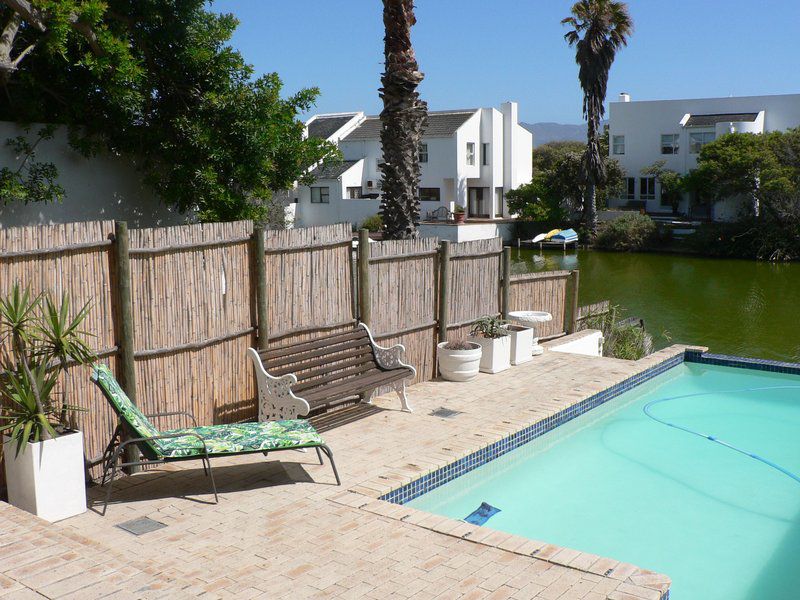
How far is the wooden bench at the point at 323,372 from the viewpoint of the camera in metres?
8.54

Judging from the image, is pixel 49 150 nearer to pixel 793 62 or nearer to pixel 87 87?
pixel 87 87

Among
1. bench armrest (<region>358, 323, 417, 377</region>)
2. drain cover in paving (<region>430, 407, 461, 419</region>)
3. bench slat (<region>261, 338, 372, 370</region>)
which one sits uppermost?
bench slat (<region>261, 338, 372, 370</region>)

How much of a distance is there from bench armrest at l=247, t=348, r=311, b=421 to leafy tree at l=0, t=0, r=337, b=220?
500 cm

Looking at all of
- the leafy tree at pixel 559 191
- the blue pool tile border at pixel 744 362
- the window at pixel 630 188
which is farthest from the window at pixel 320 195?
the blue pool tile border at pixel 744 362

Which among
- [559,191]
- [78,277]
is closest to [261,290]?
[78,277]

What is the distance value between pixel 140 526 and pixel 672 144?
4994 centimetres

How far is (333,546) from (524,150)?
172 feet

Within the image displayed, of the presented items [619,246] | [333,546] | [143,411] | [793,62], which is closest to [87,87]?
[143,411]

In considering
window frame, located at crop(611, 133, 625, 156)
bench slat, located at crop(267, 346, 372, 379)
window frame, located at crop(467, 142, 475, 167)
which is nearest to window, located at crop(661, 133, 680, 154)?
window frame, located at crop(611, 133, 625, 156)

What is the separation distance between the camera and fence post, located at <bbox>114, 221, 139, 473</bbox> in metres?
7.27

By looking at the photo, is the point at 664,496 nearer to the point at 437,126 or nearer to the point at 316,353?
the point at 316,353

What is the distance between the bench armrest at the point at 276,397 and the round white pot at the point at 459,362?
307cm

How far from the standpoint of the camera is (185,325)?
802 cm

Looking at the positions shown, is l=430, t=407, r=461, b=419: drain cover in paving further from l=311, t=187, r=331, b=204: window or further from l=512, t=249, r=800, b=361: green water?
l=311, t=187, r=331, b=204: window
